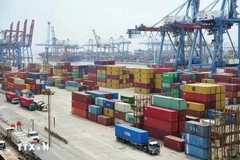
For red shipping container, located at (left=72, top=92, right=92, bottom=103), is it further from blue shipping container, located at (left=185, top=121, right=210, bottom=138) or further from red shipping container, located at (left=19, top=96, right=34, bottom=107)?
blue shipping container, located at (left=185, top=121, right=210, bottom=138)

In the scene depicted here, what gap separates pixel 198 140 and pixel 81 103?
A: 72.8 ft

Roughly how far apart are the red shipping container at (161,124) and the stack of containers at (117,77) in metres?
44.1

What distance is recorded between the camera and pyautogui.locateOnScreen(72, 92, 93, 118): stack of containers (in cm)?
4768

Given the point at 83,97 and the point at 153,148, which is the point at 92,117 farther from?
the point at 153,148

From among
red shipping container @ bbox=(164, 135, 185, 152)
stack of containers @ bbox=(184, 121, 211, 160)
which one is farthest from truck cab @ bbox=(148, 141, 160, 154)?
stack of containers @ bbox=(184, 121, 211, 160)

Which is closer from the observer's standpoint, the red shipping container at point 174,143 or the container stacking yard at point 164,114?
the container stacking yard at point 164,114

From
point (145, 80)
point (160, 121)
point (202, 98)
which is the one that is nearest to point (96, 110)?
point (160, 121)

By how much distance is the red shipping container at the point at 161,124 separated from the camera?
114ft

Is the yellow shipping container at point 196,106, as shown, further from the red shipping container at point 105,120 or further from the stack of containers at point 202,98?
the red shipping container at point 105,120

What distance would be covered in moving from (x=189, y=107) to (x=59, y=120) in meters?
17.6

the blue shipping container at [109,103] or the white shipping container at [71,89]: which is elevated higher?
the blue shipping container at [109,103]

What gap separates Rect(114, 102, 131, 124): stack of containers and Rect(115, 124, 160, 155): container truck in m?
5.28

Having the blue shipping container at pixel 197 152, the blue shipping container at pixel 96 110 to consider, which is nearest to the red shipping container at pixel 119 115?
the blue shipping container at pixel 96 110

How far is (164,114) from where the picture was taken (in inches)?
1385
